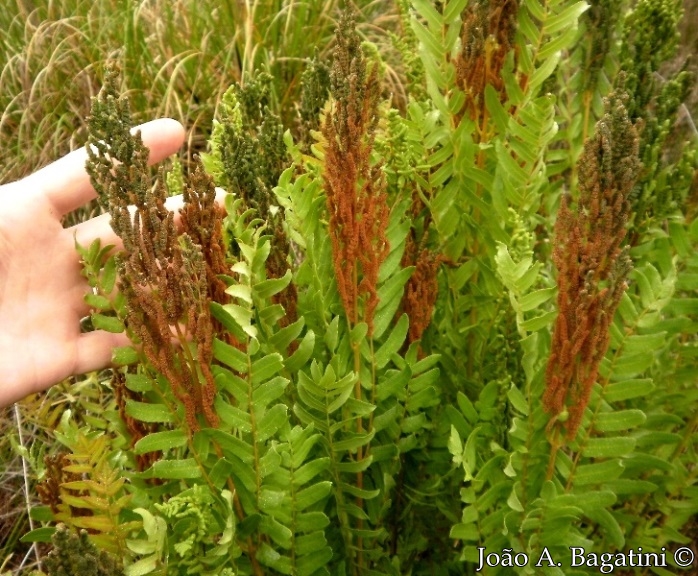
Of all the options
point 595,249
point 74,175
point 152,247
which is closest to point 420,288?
point 595,249

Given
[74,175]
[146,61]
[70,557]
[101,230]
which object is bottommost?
[70,557]

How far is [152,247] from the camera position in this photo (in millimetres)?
917

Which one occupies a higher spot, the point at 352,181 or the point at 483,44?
the point at 483,44

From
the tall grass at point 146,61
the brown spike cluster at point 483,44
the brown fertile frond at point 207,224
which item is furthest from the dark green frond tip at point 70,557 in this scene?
the tall grass at point 146,61

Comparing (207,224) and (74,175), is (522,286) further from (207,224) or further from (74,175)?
(74,175)

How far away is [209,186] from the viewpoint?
978 mm

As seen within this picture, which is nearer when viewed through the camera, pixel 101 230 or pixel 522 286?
pixel 522 286

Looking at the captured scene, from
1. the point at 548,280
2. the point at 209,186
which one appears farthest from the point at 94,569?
the point at 548,280

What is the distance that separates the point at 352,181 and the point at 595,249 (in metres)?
0.34

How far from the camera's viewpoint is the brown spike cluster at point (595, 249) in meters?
0.94

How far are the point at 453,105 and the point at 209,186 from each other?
50 cm

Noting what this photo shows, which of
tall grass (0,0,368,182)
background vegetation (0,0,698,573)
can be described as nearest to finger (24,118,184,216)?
background vegetation (0,0,698,573)

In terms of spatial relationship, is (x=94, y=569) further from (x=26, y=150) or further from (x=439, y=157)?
(x=26, y=150)

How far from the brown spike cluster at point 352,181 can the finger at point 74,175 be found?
0.31 metres
